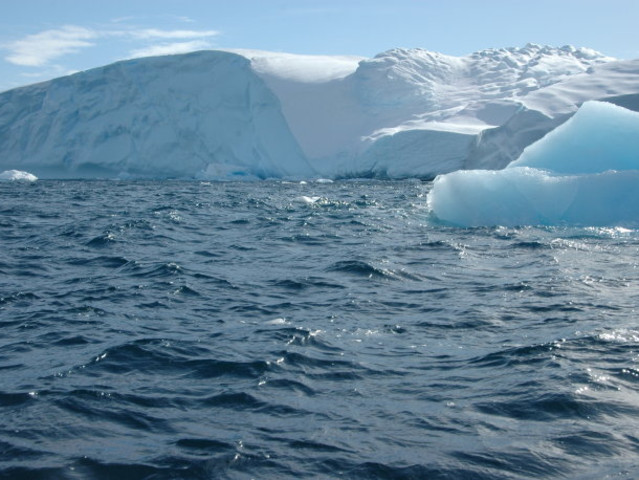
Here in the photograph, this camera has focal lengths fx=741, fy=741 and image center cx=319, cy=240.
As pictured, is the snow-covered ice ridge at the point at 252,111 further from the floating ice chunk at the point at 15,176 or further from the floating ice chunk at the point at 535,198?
the floating ice chunk at the point at 535,198

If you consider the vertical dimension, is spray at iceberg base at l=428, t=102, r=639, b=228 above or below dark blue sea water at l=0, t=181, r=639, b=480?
above

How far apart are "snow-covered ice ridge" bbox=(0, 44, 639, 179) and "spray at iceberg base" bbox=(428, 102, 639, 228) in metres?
16.4

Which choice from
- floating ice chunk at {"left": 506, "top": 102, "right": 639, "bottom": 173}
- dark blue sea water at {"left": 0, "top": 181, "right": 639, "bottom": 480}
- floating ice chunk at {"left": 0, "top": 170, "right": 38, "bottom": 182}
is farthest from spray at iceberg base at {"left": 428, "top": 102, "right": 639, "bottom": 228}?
floating ice chunk at {"left": 0, "top": 170, "right": 38, "bottom": 182}

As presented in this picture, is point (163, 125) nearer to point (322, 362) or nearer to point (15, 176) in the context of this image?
point (15, 176)

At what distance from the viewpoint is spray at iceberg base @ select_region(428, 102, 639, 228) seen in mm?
11781

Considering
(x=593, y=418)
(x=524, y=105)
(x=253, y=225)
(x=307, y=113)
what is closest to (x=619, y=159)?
(x=253, y=225)

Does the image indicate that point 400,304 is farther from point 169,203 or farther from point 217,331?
point 169,203

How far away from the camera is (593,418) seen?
4012 millimetres

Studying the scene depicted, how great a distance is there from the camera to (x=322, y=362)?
5.05 meters

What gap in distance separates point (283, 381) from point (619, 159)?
34.4ft

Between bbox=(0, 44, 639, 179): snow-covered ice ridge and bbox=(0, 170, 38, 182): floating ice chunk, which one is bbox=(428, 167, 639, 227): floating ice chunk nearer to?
bbox=(0, 44, 639, 179): snow-covered ice ridge

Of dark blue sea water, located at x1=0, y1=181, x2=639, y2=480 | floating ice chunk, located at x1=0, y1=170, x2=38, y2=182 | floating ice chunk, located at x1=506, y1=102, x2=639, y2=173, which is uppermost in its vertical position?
floating ice chunk, located at x1=506, y1=102, x2=639, y2=173

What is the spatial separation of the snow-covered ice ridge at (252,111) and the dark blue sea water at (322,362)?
22378 mm

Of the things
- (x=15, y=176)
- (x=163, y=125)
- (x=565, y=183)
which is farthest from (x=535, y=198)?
(x=15, y=176)
